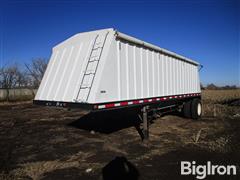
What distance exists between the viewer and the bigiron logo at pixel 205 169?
500 cm

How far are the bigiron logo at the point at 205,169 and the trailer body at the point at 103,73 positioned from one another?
2.26 meters

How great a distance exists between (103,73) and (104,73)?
4 cm

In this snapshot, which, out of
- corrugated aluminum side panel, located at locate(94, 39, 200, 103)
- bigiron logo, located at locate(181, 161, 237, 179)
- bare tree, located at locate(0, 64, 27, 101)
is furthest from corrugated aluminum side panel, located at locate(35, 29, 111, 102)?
bare tree, located at locate(0, 64, 27, 101)

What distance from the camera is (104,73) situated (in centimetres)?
547

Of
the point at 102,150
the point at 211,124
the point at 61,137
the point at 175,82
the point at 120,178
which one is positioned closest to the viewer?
the point at 120,178

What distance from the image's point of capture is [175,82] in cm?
1004

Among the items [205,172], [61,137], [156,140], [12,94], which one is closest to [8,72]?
[12,94]

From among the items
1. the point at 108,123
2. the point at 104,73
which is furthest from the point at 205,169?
the point at 108,123

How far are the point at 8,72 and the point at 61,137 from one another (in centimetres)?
3957

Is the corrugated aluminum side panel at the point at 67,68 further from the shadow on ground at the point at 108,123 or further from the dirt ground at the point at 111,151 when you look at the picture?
the shadow on ground at the point at 108,123

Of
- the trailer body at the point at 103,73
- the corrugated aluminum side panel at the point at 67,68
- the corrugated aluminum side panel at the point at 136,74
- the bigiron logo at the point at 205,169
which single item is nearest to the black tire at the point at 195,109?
the corrugated aluminum side panel at the point at 136,74

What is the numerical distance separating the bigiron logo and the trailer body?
2.26 m

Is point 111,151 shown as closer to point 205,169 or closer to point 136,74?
point 136,74

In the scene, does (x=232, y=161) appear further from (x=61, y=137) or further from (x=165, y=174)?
(x=61, y=137)
